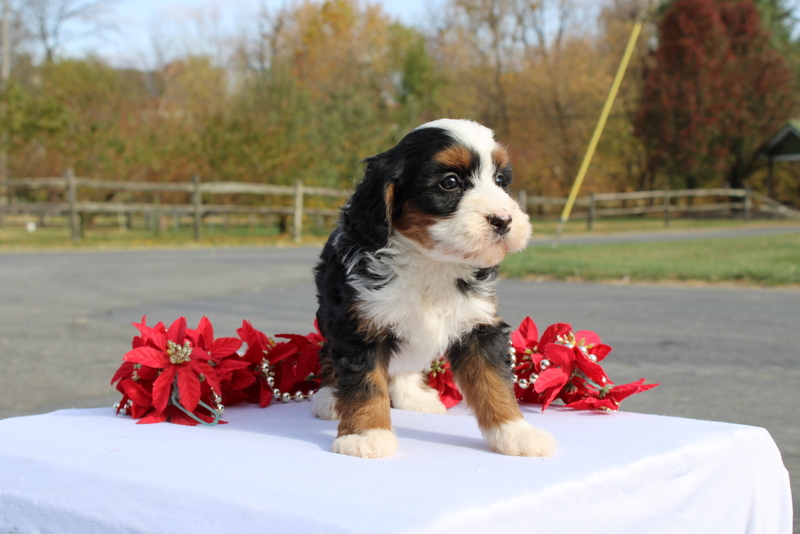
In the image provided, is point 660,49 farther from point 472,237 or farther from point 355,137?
point 472,237

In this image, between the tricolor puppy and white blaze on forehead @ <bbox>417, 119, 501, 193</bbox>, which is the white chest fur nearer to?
the tricolor puppy

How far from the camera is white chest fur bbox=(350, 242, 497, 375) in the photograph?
2.59 metres

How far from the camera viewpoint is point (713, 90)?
36844 mm

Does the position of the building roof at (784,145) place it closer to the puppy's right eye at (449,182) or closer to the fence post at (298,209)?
the fence post at (298,209)

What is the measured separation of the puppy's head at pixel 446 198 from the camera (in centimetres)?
245

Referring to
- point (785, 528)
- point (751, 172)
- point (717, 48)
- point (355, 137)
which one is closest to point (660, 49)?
point (717, 48)

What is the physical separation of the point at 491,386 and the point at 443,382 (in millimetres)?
934

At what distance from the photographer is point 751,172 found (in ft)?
126

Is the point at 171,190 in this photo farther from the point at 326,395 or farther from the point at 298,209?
the point at 326,395

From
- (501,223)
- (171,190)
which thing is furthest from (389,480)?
(171,190)

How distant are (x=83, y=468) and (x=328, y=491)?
2.82 ft

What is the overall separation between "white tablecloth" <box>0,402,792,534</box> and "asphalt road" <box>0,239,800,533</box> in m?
0.84

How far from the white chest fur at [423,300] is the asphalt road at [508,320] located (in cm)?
173

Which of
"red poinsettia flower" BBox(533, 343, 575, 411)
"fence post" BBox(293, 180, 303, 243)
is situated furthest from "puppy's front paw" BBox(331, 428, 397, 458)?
"fence post" BBox(293, 180, 303, 243)
